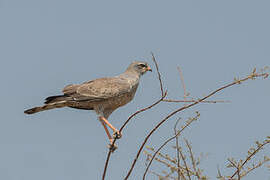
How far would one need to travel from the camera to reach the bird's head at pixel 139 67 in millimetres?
8188

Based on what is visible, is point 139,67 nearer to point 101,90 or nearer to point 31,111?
point 101,90

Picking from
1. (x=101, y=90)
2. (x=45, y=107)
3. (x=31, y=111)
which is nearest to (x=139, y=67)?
(x=101, y=90)

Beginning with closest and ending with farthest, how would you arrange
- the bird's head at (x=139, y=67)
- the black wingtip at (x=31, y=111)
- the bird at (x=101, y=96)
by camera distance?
the black wingtip at (x=31, y=111), the bird at (x=101, y=96), the bird's head at (x=139, y=67)

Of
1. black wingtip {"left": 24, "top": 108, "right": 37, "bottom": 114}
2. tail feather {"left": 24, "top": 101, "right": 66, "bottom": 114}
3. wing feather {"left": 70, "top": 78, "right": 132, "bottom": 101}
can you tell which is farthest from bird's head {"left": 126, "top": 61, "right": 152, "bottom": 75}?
black wingtip {"left": 24, "top": 108, "right": 37, "bottom": 114}

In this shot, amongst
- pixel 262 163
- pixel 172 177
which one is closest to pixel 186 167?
pixel 172 177

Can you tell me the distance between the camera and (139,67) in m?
8.25

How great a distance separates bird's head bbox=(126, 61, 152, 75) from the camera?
26.9 ft

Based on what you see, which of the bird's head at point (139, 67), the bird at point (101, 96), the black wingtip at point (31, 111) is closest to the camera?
the black wingtip at point (31, 111)

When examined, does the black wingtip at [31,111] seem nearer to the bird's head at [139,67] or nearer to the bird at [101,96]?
the bird at [101,96]

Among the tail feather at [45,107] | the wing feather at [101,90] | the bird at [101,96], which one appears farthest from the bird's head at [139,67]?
the tail feather at [45,107]

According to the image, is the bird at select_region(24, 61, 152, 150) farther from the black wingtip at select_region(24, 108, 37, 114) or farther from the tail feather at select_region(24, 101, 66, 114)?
the black wingtip at select_region(24, 108, 37, 114)

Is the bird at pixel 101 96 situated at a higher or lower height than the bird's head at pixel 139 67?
lower

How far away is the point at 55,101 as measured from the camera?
6957 millimetres

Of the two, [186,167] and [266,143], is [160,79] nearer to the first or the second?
[186,167]
